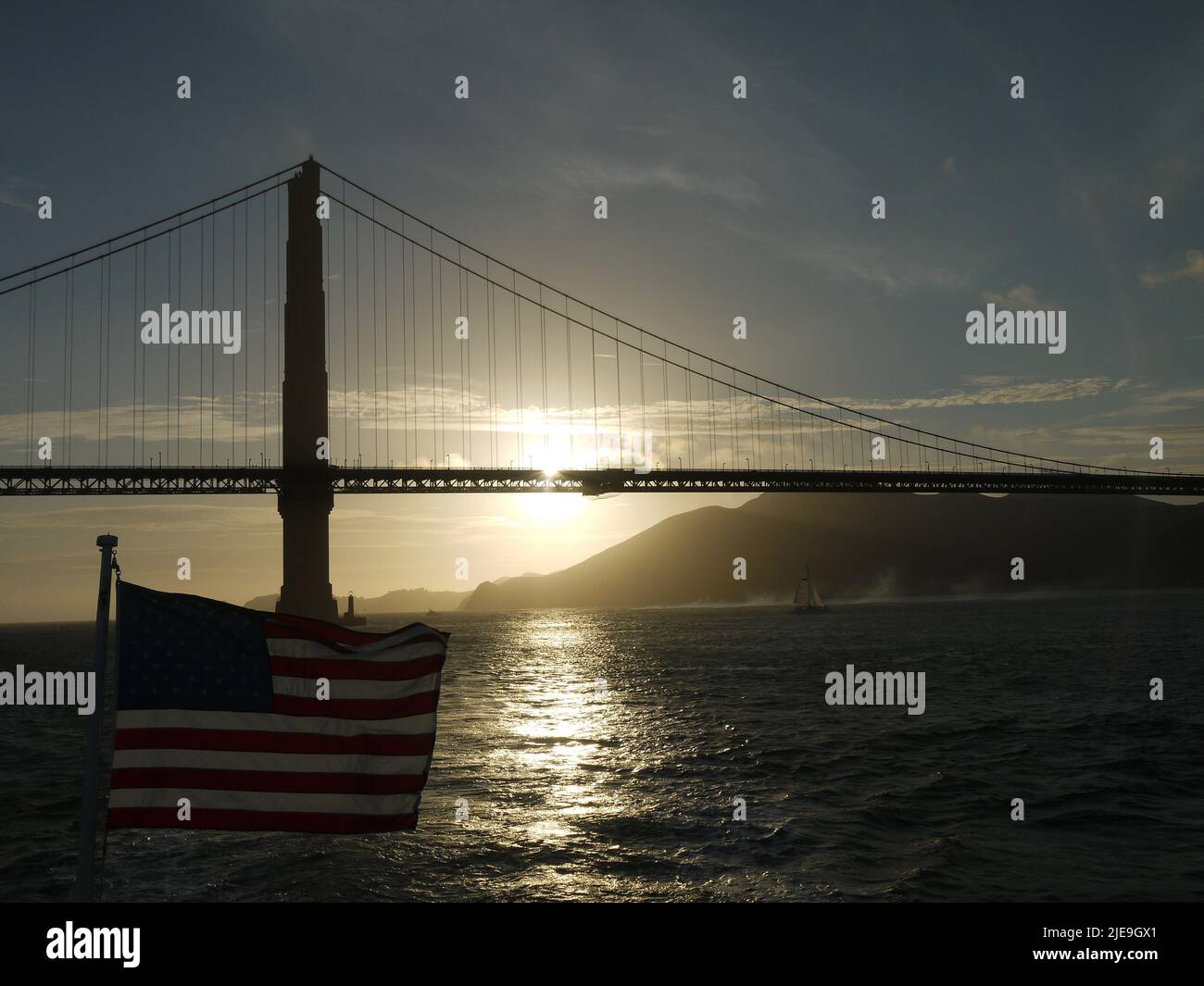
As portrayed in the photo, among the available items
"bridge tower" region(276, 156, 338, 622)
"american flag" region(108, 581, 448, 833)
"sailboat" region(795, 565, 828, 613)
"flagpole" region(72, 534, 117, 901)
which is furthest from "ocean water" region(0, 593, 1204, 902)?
"sailboat" region(795, 565, 828, 613)

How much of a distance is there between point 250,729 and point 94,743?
34.9 inches

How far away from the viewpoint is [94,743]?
5688mm

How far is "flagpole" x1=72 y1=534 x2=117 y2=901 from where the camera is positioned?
5.52 m

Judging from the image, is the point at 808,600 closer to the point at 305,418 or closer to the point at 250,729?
the point at 305,418

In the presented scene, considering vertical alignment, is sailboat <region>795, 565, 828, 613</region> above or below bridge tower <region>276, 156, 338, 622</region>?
below

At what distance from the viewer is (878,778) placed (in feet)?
63.8

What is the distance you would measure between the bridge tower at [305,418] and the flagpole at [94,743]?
67025 mm

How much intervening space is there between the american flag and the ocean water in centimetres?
651

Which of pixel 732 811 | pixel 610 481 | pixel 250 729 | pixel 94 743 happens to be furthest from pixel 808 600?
pixel 94 743

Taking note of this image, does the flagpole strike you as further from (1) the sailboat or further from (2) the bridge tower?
(1) the sailboat

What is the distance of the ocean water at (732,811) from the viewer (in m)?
12.6
